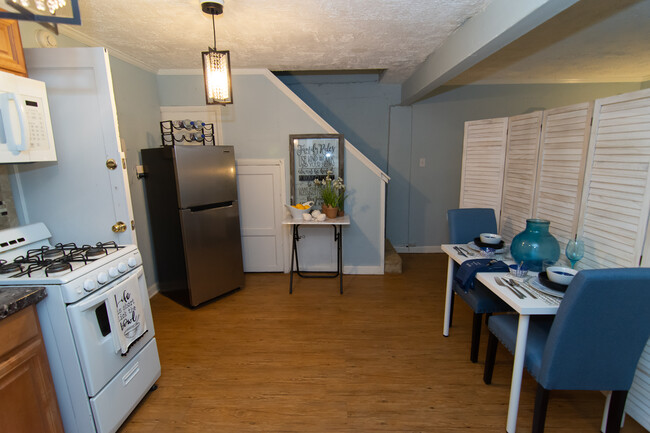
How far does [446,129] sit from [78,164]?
166 inches

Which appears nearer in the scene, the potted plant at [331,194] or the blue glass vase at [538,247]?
the blue glass vase at [538,247]

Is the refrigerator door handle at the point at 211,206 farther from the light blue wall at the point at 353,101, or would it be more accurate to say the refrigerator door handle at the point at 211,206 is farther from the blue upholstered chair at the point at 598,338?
the blue upholstered chair at the point at 598,338

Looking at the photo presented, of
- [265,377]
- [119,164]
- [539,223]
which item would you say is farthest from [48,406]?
[539,223]

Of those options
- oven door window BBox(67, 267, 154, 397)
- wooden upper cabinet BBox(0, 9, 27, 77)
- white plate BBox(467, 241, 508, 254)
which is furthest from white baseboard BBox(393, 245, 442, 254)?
wooden upper cabinet BBox(0, 9, 27, 77)

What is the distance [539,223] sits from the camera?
5.97 ft

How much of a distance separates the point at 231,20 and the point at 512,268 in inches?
99.1

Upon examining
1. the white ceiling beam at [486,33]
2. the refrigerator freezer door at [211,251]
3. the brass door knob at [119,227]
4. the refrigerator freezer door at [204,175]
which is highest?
the white ceiling beam at [486,33]

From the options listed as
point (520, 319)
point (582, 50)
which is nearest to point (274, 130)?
point (520, 319)

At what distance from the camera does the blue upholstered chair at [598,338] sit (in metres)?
1.17

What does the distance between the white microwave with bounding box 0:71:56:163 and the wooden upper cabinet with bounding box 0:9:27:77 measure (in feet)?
0.24

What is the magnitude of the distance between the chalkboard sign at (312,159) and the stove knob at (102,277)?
229cm

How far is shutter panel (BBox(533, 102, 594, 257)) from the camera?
1.87 metres

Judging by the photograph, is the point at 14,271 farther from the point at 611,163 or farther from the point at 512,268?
the point at 611,163

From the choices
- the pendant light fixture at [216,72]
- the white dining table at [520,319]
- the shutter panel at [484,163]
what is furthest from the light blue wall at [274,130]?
the white dining table at [520,319]
